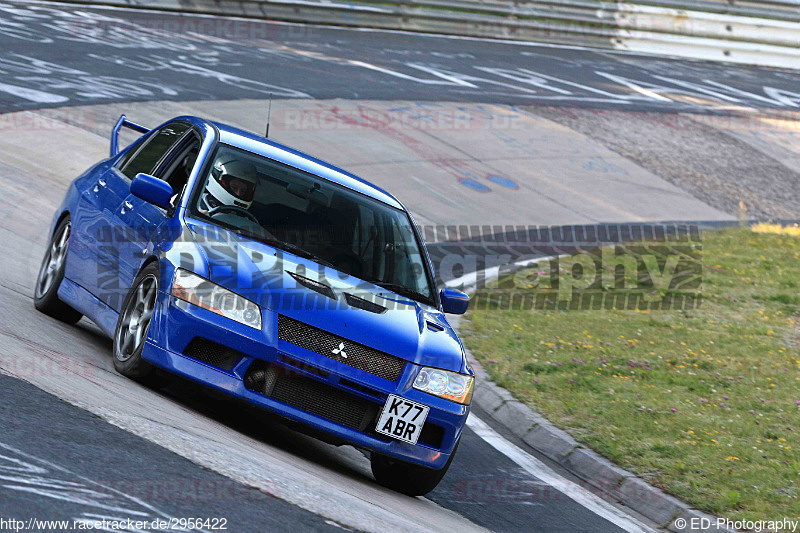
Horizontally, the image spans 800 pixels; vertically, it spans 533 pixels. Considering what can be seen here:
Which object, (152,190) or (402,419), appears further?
(152,190)

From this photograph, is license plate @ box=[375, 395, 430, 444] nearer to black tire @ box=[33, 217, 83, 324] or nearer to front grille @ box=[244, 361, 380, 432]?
front grille @ box=[244, 361, 380, 432]

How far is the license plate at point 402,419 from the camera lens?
5934 millimetres

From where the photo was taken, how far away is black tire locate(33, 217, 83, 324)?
7.86 m

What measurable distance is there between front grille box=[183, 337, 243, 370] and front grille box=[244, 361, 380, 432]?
11cm

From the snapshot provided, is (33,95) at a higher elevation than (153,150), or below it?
below

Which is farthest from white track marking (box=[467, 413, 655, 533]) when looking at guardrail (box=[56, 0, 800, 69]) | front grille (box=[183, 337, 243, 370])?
guardrail (box=[56, 0, 800, 69])

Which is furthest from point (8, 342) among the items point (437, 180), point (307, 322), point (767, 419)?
point (437, 180)

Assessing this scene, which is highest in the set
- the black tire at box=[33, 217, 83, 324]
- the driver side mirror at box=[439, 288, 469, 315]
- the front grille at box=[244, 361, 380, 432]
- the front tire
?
the driver side mirror at box=[439, 288, 469, 315]

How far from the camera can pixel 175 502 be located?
14.8 feet

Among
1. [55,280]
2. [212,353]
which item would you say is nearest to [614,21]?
[55,280]

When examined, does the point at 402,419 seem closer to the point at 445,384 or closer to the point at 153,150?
the point at 445,384

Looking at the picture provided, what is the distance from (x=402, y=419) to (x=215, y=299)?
1.18 m

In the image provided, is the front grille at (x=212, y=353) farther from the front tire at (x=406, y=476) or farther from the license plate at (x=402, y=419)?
the front tire at (x=406, y=476)

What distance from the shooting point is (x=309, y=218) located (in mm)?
7012
